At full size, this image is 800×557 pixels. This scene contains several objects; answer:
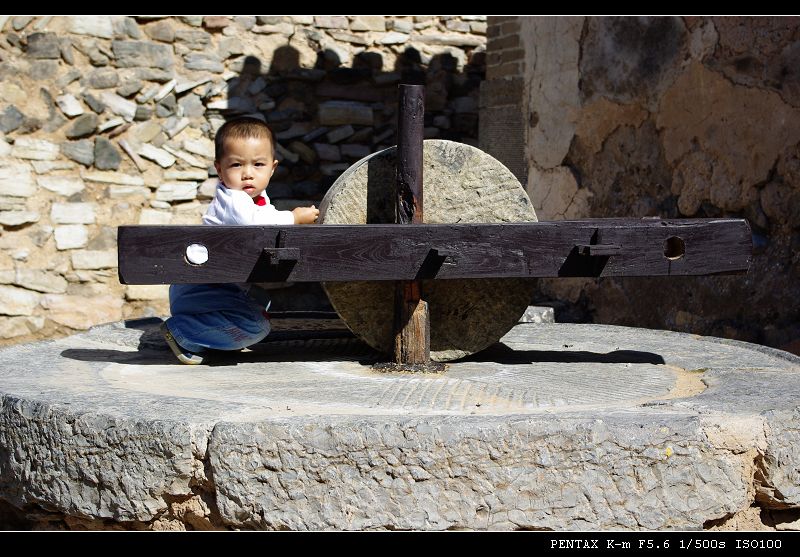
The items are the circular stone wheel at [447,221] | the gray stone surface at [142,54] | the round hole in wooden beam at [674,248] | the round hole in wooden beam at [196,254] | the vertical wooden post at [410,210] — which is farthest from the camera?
the gray stone surface at [142,54]

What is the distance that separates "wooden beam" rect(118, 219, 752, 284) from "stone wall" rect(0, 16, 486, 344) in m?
3.68

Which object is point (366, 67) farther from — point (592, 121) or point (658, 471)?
point (658, 471)

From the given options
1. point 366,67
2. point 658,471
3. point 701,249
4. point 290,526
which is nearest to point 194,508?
point 290,526

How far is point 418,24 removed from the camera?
711cm

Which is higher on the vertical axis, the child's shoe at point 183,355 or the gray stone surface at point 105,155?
the gray stone surface at point 105,155

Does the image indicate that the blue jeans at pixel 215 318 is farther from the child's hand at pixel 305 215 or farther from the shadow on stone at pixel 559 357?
the shadow on stone at pixel 559 357

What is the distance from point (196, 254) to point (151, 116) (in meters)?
3.94

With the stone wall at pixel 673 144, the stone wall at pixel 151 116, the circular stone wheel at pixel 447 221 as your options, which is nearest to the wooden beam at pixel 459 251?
the circular stone wheel at pixel 447 221

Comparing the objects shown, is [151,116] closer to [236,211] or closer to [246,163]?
[246,163]

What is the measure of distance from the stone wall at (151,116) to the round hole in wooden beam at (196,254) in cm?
367

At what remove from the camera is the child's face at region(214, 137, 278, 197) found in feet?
10.5

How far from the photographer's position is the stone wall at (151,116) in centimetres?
614

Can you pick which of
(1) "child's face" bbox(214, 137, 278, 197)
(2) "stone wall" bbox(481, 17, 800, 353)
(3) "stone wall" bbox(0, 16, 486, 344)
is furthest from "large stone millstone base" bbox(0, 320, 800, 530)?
(3) "stone wall" bbox(0, 16, 486, 344)

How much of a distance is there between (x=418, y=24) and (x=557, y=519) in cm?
534
